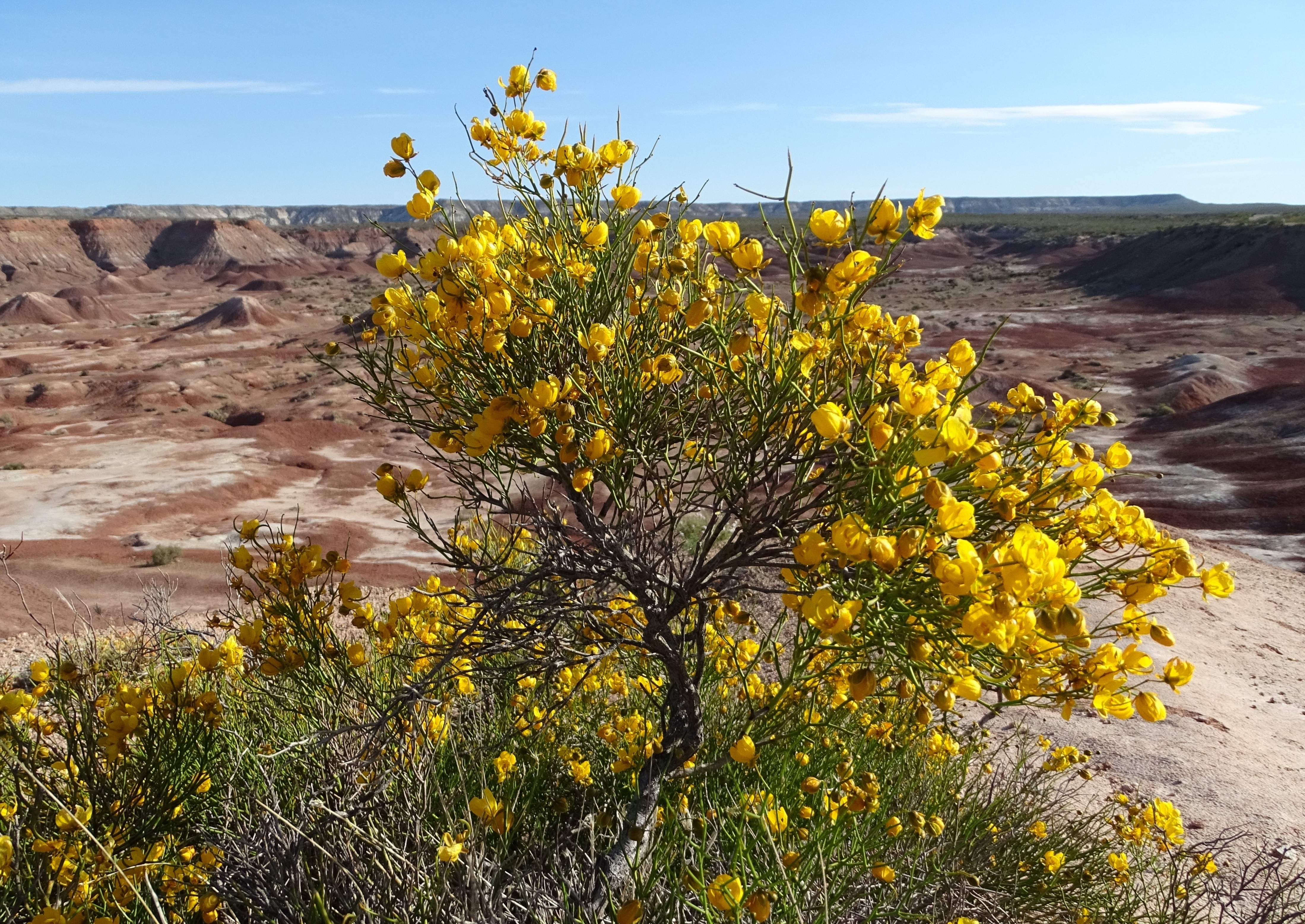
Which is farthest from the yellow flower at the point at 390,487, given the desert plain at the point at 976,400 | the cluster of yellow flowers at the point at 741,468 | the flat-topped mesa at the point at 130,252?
the flat-topped mesa at the point at 130,252

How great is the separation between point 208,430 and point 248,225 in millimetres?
65900

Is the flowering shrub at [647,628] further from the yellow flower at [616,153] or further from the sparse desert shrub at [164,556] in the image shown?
the sparse desert shrub at [164,556]

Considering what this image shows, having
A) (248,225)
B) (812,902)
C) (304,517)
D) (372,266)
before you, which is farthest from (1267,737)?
(248,225)

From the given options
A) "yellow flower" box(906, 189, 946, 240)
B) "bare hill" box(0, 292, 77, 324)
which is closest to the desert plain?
"bare hill" box(0, 292, 77, 324)

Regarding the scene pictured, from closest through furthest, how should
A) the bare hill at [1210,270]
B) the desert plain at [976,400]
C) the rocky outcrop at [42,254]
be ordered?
the desert plain at [976,400], the bare hill at [1210,270], the rocky outcrop at [42,254]

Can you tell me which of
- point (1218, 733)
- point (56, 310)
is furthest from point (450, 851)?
Result: point (56, 310)

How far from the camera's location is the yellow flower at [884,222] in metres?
1.84

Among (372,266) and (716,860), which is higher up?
(372,266)

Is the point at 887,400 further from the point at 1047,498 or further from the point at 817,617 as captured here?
the point at 817,617

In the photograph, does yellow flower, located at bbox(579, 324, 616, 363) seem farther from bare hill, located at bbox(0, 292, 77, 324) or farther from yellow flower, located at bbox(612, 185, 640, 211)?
bare hill, located at bbox(0, 292, 77, 324)

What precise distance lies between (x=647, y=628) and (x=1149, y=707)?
1.59 meters

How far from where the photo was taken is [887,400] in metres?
1.94

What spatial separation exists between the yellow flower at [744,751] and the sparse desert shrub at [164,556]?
12.3 m

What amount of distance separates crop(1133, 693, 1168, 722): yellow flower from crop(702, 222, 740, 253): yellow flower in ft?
4.66
